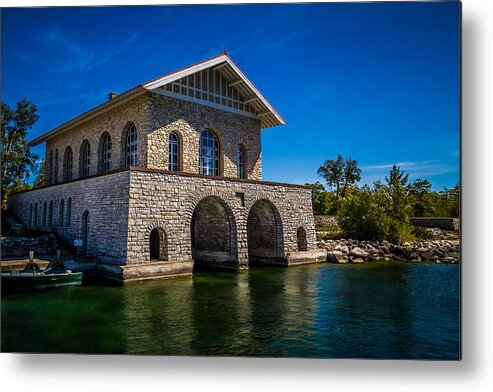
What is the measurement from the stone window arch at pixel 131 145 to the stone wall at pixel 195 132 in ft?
3.85

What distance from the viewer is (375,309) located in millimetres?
7086

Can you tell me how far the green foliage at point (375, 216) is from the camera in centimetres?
1574

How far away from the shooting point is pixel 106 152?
1438 centimetres

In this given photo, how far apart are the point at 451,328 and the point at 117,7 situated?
24.1 ft

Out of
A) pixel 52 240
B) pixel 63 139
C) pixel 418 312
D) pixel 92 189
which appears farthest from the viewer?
pixel 63 139

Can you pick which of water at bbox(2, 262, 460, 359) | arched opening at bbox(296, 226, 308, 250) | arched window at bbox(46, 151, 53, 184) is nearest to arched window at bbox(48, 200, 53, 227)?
arched window at bbox(46, 151, 53, 184)

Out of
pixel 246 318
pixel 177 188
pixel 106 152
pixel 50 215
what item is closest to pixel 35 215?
pixel 50 215

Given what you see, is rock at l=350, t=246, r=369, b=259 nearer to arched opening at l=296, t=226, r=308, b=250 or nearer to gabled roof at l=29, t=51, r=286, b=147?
arched opening at l=296, t=226, r=308, b=250

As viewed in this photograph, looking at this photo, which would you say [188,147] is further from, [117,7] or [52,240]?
[117,7]

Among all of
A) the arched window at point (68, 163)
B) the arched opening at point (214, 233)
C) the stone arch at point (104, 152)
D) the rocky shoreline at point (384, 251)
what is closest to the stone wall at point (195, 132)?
the arched opening at point (214, 233)

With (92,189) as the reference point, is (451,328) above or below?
below

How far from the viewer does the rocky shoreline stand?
13455 mm

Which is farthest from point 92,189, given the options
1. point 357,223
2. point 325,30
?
point 357,223

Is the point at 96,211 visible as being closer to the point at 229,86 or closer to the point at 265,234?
the point at 265,234
